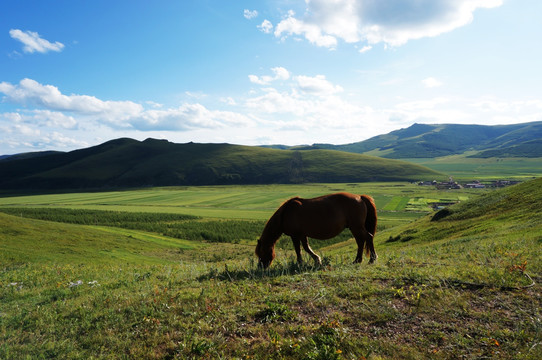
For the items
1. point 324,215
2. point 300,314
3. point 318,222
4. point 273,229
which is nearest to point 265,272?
point 273,229

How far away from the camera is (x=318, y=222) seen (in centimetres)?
1143

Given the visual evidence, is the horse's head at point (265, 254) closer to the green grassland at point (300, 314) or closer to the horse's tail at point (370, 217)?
the green grassland at point (300, 314)

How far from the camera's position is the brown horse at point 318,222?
11453mm

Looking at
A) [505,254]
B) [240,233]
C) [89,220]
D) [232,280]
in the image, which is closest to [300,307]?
[232,280]

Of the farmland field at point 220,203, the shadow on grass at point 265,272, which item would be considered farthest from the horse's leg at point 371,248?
the farmland field at point 220,203

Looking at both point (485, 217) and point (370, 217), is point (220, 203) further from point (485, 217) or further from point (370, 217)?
point (370, 217)

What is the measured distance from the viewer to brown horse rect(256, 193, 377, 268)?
11453mm

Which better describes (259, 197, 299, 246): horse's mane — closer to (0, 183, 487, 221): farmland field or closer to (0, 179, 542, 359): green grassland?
(0, 179, 542, 359): green grassland

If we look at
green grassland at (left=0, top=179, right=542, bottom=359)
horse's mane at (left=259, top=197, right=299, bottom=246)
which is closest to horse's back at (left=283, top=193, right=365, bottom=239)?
horse's mane at (left=259, top=197, right=299, bottom=246)

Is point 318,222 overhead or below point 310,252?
overhead

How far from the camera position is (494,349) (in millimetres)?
4969

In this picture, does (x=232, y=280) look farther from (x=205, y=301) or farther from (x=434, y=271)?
(x=434, y=271)

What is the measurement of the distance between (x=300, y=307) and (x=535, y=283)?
613 cm

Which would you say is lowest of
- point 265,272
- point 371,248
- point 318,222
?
point 265,272
